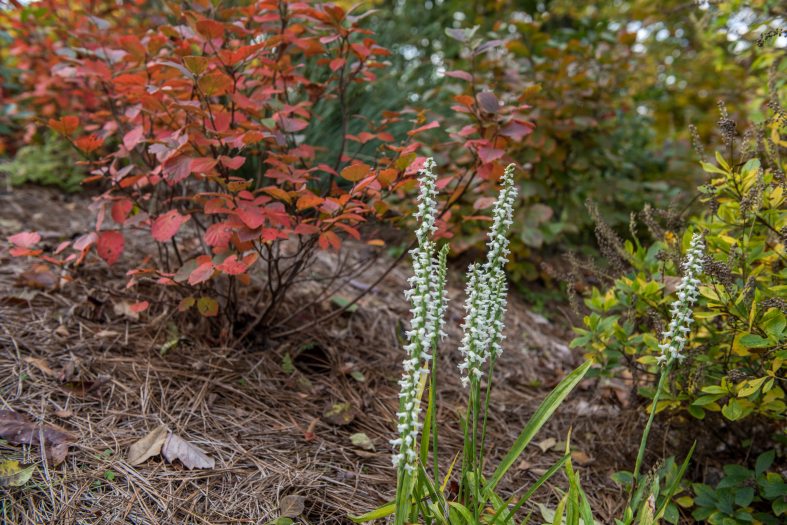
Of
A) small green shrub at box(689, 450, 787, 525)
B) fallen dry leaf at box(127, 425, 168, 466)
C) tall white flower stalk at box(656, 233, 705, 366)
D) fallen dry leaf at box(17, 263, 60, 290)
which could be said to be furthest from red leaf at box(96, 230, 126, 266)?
small green shrub at box(689, 450, 787, 525)

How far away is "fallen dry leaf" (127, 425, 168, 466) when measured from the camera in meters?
1.58

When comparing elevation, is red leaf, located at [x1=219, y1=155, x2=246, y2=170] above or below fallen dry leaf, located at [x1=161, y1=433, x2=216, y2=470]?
above

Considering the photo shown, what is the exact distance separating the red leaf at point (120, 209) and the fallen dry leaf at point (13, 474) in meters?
0.81

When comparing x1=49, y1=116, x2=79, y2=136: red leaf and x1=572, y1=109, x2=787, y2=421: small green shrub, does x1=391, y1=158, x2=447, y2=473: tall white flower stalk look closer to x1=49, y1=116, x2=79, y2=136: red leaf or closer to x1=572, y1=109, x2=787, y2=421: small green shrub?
x1=572, y1=109, x2=787, y2=421: small green shrub

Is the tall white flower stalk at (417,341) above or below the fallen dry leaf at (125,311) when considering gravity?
above

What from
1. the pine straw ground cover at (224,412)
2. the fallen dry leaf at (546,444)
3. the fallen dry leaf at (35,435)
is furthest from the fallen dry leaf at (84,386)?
the fallen dry leaf at (546,444)

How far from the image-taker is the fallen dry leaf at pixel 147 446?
158cm

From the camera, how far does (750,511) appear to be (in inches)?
62.7

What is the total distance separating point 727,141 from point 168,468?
6.07 ft

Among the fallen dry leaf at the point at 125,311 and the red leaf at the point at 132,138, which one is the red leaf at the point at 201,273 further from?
the fallen dry leaf at the point at 125,311

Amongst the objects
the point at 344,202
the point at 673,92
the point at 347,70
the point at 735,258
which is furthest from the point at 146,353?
the point at 673,92

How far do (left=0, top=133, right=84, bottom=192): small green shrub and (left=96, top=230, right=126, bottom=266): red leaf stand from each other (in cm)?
188

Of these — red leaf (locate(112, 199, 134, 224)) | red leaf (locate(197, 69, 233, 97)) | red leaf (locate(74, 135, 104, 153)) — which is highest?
red leaf (locate(197, 69, 233, 97))

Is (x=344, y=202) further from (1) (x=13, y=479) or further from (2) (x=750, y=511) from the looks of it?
(2) (x=750, y=511)
